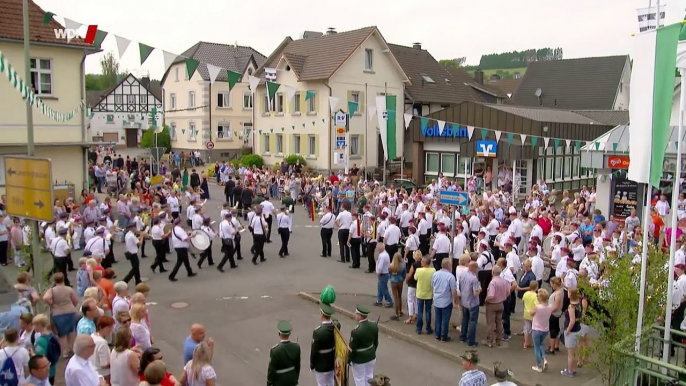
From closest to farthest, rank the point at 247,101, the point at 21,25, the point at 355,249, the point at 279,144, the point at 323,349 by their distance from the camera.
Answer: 1. the point at 323,349
2. the point at 355,249
3. the point at 21,25
4. the point at 279,144
5. the point at 247,101

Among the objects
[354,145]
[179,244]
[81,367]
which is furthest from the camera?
[354,145]

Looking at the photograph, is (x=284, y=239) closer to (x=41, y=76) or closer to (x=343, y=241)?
(x=343, y=241)

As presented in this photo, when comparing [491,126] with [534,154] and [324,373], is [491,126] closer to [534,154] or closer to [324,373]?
[534,154]

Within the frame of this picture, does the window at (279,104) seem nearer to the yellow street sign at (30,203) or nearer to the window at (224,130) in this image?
the window at (224,130)

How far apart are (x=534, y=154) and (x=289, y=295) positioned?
20.2 metres

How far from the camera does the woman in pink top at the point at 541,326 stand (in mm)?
9797

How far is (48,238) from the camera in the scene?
15.1 metres

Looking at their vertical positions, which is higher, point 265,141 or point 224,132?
point 224,132

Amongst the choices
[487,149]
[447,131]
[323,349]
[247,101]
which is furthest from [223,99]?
[323,349]

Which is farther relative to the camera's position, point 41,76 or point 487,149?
point 487,149

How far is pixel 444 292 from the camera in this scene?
425 inches

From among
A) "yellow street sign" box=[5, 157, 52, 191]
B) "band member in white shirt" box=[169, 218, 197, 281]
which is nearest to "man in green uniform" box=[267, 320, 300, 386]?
"yellow street sign" box=[5, 157, 52, 191]

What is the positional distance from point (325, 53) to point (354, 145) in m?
6.52

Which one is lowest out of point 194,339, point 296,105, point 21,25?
point 194,339
